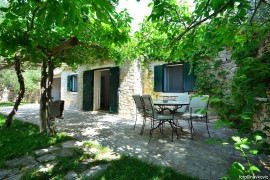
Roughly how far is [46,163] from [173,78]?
19.5ft

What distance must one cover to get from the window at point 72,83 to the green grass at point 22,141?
21.2 feet

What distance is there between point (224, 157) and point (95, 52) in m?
4.94

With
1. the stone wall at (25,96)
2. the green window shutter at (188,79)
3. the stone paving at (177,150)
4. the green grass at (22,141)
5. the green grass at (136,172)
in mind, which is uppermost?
the green window shutter at (188,79)

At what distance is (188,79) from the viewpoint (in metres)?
6.21

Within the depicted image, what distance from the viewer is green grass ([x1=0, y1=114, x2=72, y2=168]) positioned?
296 centimetres

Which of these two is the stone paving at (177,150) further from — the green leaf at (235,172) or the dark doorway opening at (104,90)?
the dark doorway opening at (104,90)

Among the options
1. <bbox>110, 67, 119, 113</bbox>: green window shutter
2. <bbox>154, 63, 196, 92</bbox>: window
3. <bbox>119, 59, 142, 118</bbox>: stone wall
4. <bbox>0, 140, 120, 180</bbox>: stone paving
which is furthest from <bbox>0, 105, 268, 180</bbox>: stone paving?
<bbox>110, 67, 119, 113</bbox>: green window shutter

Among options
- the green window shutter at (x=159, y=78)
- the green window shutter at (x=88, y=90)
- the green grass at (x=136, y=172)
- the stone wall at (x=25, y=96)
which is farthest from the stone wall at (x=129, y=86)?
the stone wall at (x=25, y=96)

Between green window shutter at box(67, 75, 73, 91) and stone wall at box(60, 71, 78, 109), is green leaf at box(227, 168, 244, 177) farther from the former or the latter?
green window shutter at box(67, 75, 73, 91)

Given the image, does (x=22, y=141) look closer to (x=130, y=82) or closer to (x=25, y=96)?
(x=130, y=82)

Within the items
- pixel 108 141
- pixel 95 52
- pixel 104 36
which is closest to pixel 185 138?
pixel 108 141

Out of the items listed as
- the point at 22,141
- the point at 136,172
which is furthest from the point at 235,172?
the point at 22,141

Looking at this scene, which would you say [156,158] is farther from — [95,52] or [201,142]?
[95,52]

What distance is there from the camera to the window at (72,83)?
35.3 ft
